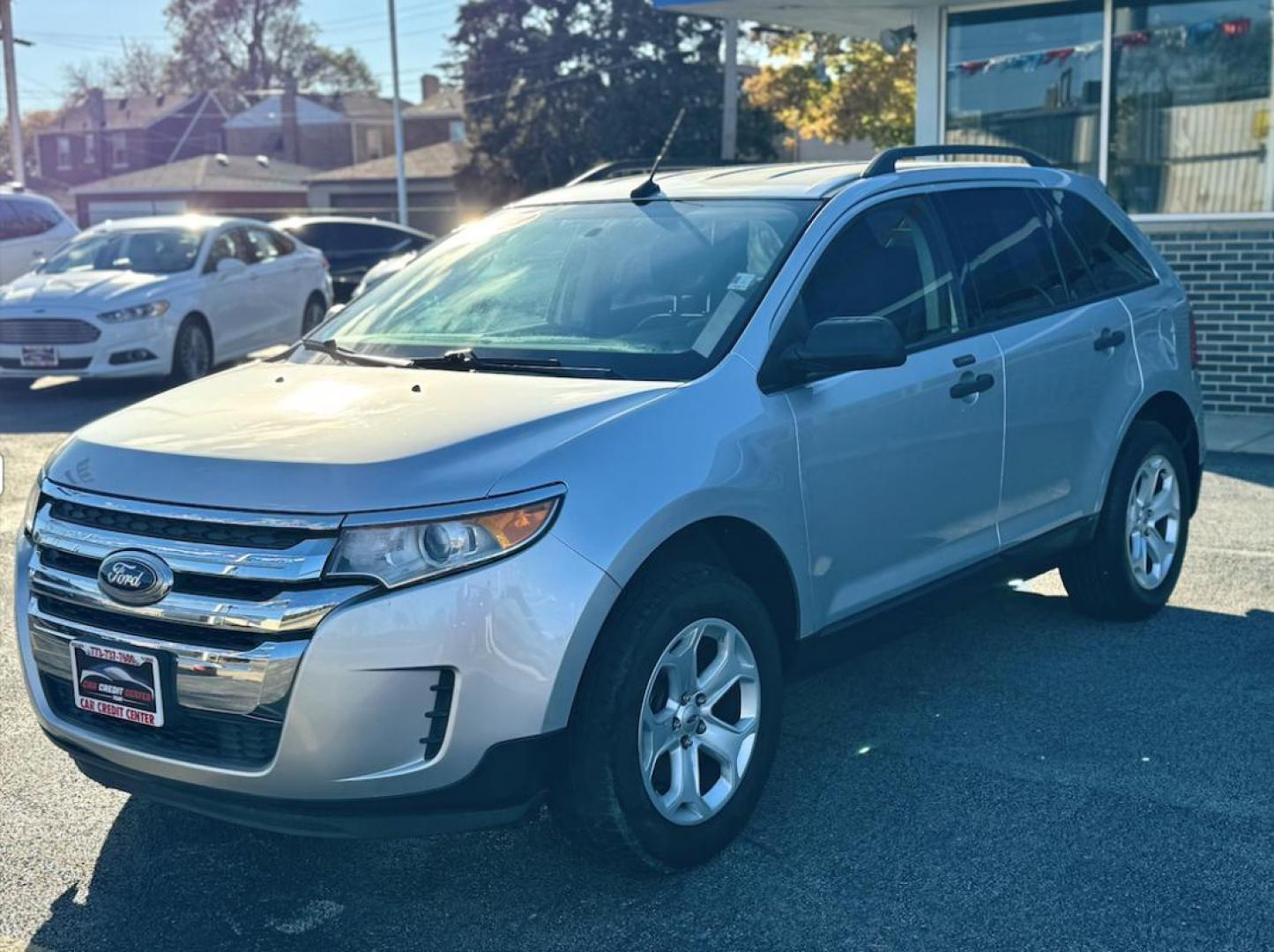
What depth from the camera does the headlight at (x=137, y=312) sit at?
12695 millimetres

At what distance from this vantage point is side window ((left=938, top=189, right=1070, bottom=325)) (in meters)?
5.12

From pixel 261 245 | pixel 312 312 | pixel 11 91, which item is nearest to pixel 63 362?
pixel 261 245

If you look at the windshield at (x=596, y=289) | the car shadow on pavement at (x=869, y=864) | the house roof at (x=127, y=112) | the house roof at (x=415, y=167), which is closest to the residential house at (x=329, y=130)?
the house roof at (x=127, y=112)

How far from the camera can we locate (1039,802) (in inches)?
166

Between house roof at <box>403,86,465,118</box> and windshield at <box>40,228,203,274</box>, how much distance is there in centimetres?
5050

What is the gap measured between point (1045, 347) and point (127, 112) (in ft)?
254

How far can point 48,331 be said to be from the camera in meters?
12.6

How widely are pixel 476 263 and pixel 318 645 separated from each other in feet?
6.84

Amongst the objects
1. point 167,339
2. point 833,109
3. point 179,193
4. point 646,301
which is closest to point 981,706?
point 646,301

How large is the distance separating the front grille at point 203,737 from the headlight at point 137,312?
9.87m

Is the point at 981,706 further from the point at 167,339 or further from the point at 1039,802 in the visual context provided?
the point at 167,339

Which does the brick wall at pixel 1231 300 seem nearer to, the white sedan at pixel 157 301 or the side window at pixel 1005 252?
the side window at pixel 1005 252

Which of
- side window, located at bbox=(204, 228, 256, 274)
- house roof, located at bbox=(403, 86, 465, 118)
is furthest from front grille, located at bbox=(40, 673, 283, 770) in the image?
house roof, located at bbox=(403, 86, 465, 118)

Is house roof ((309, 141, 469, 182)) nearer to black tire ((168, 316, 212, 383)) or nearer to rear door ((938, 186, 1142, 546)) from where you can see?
black tire ((168, 316, 212, 383))
